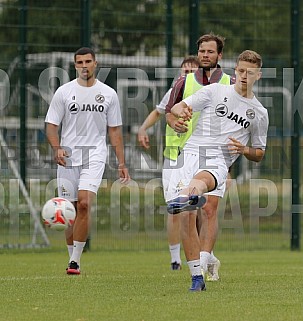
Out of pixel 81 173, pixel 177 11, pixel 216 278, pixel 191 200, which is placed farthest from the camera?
pixel 177 11

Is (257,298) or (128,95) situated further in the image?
(128,95)

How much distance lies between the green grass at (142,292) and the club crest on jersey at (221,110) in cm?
159

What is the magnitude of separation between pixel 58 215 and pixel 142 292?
1979mm

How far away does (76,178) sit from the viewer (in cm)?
1204

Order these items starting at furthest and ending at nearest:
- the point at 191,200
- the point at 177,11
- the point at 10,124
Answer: the point at 177,11 < the point at 10,124 < the point at 191,200

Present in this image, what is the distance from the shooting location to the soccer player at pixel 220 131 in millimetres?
9398

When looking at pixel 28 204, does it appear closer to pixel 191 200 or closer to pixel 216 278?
pixel 216 278

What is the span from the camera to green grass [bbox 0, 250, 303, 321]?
7.73m

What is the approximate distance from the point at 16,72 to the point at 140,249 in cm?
334

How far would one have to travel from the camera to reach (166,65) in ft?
54.2

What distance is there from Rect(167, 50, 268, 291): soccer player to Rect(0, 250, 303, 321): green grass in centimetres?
68

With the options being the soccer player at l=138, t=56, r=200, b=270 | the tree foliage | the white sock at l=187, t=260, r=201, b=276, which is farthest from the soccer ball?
the tree foliage

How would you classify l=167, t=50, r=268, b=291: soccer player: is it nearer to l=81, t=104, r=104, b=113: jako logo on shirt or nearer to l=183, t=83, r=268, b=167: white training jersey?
l=183, t=83, r=268, b=167: white training jersey

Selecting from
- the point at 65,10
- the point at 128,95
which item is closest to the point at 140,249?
the point at 128,95
